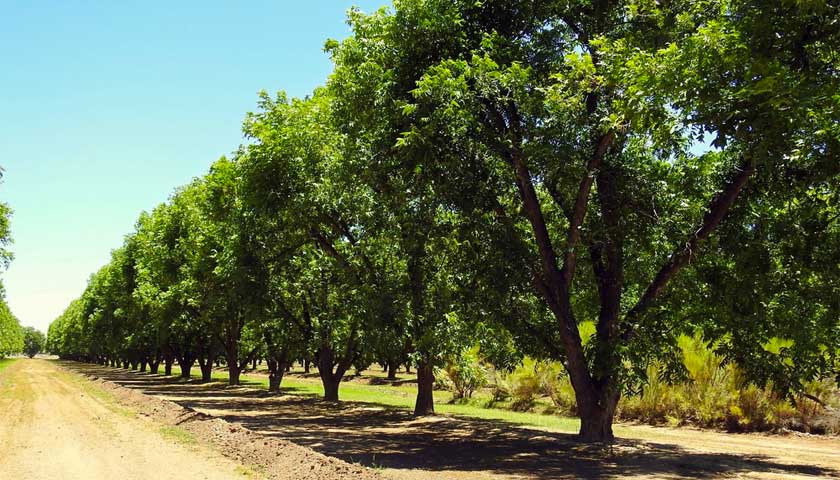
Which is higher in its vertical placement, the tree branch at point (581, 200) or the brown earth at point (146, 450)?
the tree branch at point (581, 200)

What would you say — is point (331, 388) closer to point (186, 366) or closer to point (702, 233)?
point (702, 233)

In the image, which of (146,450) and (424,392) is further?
(424,392)

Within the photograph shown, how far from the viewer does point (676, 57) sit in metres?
8.82

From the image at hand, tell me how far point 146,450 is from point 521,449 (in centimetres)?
852

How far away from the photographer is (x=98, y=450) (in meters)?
13.8

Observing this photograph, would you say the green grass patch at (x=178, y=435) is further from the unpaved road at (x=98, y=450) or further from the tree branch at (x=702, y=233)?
the tree branch at (x=702, y=233)

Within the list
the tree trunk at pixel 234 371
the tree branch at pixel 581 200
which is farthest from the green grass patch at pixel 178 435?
the tree trunk at pixel 234 371

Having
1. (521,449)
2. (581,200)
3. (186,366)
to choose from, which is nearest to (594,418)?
(521,449)

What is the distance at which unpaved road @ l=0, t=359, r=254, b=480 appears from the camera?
1113 centimetres

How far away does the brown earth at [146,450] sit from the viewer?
10969mm

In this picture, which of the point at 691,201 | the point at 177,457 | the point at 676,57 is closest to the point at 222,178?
the point at 177,457

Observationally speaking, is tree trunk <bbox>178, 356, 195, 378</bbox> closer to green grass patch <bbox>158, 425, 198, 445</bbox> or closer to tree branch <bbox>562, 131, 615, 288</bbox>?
Answer: green grass patch <bbox>158, 425, 198, 445</bbox>

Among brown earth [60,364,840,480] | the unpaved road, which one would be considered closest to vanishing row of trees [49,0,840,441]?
brown earth [60,364,840,480]

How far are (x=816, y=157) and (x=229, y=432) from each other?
14.2 metres
